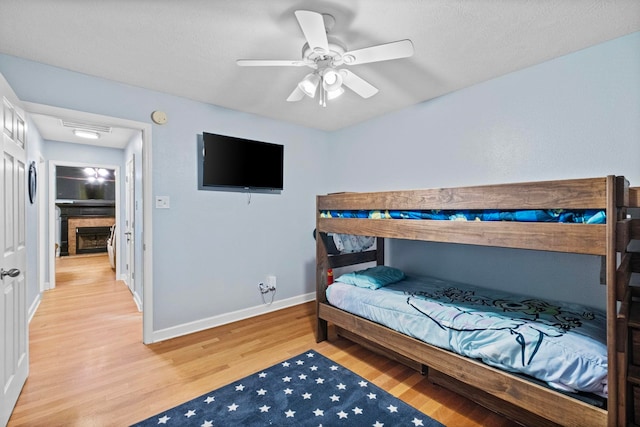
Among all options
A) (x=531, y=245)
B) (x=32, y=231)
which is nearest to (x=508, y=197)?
(x=531, y=245)

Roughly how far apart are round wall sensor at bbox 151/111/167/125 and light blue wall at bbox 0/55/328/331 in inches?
1.8

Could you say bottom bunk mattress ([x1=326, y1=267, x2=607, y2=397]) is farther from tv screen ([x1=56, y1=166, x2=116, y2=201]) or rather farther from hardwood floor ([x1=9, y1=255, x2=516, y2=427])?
tv screen ([x1=56, y1=166, x2=116, y2=201])

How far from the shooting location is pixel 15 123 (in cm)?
188

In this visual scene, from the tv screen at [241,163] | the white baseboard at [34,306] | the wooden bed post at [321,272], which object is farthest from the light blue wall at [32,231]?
the wooden bed post at [321,272]

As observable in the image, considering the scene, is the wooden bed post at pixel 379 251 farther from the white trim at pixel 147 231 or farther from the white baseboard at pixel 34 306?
the white baseboard at pixel 34 306

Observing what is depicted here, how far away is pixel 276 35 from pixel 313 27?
0.48 meters

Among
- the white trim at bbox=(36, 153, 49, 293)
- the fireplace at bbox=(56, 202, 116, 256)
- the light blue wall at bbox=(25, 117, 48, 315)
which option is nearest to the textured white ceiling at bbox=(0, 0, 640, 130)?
the light blue wall at bbox=(25, 117, 48, 315)

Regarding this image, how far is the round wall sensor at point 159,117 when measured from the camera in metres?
2.64

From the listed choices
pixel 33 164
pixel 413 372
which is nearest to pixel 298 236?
pixel 413 372

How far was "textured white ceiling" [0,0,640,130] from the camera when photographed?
1574mm

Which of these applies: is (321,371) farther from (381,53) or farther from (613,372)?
(381,53)

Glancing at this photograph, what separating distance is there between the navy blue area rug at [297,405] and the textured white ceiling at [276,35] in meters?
2.28

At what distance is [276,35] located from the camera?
5.92 feet

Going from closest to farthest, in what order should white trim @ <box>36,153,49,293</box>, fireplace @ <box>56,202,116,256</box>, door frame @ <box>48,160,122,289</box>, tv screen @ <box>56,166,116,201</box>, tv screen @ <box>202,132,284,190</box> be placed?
tv screen @ <box>202,132,284,190</box> → white trim @ <box>36,153,49,293</box> → door frame @ <box>48,160,122,289</box> → tv screen @ <box>56,166,116,201</box> → fireplace @ <box>56,202,116,256</box>
